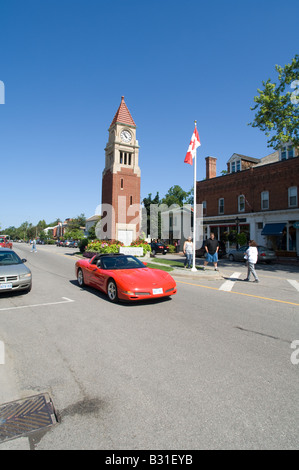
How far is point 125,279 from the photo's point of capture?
6.96 m

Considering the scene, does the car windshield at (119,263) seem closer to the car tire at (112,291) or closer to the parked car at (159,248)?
the car tire at (112,291)

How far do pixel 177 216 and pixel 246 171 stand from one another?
1470 cm

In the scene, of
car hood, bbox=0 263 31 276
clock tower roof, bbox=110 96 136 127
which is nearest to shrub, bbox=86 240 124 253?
car hood, bbox=0 263 31 276

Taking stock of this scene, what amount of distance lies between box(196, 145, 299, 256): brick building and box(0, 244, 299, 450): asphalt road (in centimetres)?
2210

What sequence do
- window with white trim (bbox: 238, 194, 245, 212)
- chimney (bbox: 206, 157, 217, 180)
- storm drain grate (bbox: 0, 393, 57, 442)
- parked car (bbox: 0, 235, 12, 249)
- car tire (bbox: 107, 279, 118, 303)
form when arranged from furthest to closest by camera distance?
chimney (bbox: 206, 157, 217, 180), parked car (bbox: 0, 235, 12, 249), window with white trim (bbox: 238, 194, 245, 212), car tire (bbox: 107, 279, 118, 303), storm drain grate (bbox: 0, 393, 57, 442)

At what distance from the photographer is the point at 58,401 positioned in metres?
2.93

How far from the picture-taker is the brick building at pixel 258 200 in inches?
1032

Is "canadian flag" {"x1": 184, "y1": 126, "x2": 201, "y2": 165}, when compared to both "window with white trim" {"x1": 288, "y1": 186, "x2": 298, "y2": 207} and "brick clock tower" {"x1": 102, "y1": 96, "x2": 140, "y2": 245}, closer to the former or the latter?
"window with white trim" {"x1": 288, "y1": 186, "x2": 298, "y2": 207}

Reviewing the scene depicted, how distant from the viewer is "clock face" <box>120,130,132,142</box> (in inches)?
1320

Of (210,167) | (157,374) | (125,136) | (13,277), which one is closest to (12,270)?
(13,277)

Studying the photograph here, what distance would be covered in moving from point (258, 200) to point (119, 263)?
24708 mm

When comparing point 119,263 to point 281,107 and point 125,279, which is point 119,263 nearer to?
point 125,279

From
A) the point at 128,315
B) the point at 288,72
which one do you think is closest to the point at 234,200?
the point at 288,72
